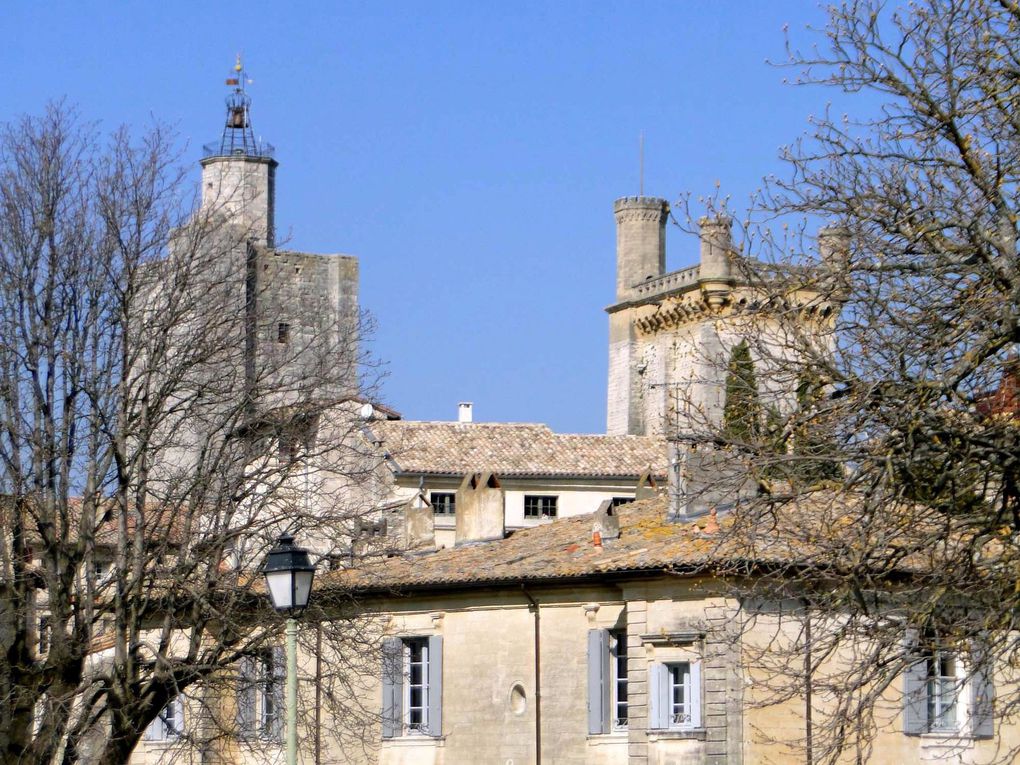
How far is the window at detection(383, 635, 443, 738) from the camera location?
109 feet

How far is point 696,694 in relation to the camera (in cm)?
2880

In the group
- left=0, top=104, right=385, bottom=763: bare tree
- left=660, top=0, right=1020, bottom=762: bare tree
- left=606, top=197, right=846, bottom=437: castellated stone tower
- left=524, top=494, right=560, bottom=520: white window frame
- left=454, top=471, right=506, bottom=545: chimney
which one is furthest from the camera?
left=606, top=197, right=846, bottom=437: castellated stone tower

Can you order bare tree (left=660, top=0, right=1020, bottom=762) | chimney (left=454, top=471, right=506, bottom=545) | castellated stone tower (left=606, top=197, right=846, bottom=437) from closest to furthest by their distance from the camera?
bare tree (left=660, top=0, right=1020, bottom=762) < chimney (left=454, top=471, right=506, bottom=545) < castellated stone tower (left=606, top=197, right=846, bottom=437)

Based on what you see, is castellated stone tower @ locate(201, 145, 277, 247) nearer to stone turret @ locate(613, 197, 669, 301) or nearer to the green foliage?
stone turret @ locate(613, 197, 669, 301)

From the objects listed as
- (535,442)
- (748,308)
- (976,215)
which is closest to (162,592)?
(748,308)

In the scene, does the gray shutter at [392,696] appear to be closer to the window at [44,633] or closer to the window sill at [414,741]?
the window sill at [414,741]

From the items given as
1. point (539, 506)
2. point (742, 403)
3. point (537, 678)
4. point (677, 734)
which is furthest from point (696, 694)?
point (539, 506)

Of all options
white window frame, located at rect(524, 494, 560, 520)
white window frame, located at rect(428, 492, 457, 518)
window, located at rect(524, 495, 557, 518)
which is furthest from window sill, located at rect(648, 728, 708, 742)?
window, located at rect(524, 495, 557, 518)

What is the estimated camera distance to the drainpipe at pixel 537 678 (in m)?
31.7

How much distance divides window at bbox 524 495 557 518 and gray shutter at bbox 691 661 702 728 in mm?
37044

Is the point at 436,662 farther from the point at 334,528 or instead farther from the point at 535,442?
the point at 535,442

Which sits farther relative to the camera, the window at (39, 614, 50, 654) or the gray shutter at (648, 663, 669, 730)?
the gray shutter at (648, 663, 669, 730)

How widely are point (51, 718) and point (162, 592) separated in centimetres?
Result: 447

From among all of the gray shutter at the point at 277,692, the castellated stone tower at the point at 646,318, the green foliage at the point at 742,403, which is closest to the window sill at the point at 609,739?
the gray shutter at the point at 277,692
